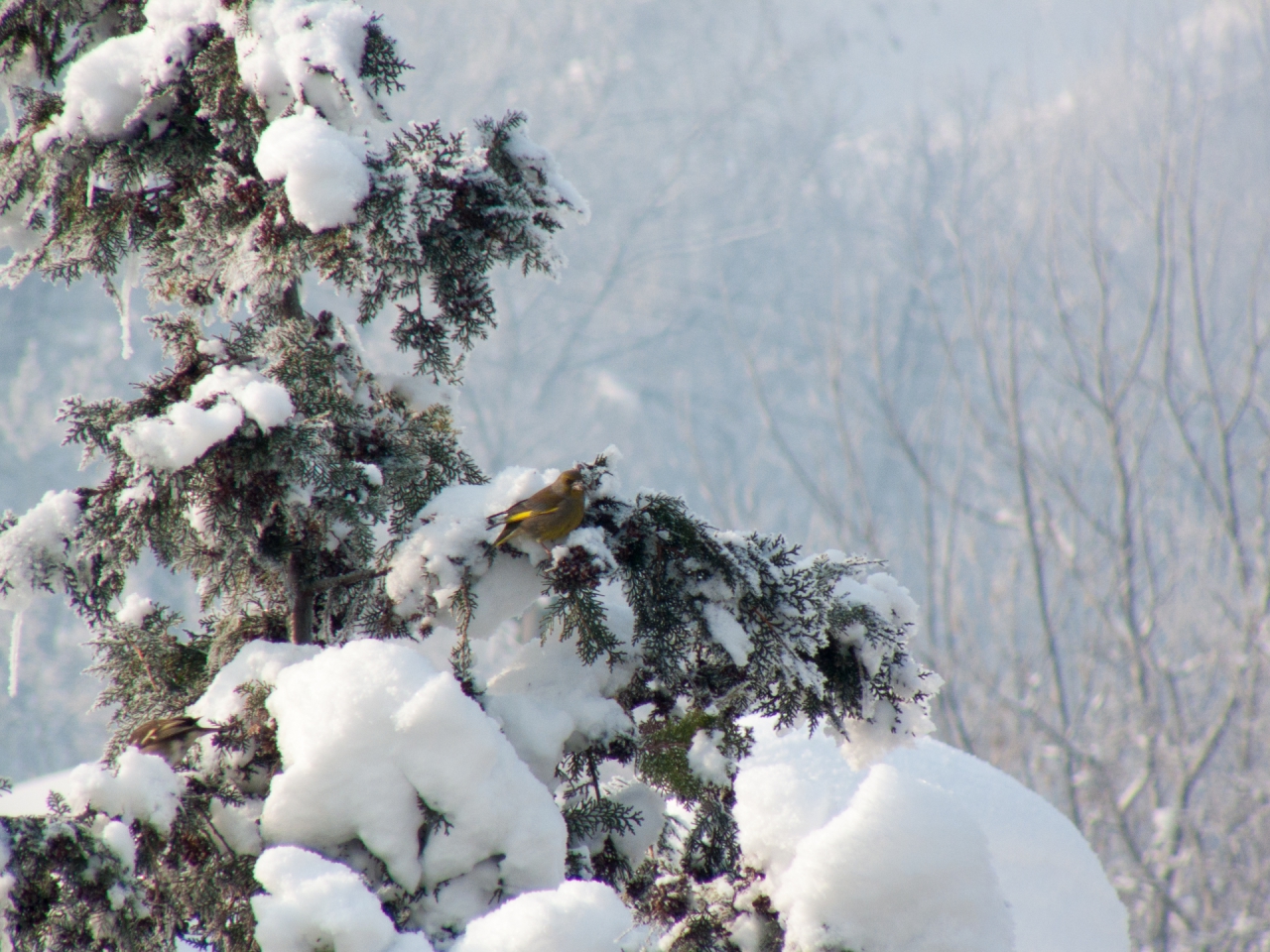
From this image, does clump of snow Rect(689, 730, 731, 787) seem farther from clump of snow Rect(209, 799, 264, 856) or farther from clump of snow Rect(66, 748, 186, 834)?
clump of snow Rect(66, 748, 186, 834)

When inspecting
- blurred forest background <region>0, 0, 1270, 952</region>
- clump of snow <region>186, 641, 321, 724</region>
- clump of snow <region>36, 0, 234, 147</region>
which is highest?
blurred forest background <region>0, 0, 1270, 952</region>

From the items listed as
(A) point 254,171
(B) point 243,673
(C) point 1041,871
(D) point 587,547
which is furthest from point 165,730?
(C) point 1041,871

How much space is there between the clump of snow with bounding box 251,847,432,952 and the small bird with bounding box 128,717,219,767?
1.24 ft

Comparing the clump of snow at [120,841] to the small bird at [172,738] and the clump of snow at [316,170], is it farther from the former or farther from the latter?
the clump of snow at [316,170]

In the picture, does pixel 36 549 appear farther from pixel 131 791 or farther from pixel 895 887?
pixel 895 887

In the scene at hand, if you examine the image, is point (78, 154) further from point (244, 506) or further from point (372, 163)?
point (244, 506)

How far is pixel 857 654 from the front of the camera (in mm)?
1492

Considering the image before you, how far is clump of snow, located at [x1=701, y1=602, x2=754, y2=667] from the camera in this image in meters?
1.38

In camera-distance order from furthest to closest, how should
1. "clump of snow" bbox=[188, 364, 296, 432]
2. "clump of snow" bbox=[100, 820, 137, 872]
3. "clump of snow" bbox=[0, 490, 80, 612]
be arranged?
1. "clump of snow" bbox=[0, 490, 80, 612]
2. "clump of snow" bbox=[188, 364, 296, 432]
3. "clump of snow" bbox=[100, 820, 137, 872]

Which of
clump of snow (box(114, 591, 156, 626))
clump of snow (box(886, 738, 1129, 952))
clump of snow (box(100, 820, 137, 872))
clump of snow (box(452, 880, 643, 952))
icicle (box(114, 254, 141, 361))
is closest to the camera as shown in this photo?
clump of snow (box(452, 880, 643, 952))

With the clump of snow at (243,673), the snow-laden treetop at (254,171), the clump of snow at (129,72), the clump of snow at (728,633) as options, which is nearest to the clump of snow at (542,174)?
the snow-laden treetop at (254,171)

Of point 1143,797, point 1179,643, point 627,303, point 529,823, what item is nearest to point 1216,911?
Result: point 1143,797

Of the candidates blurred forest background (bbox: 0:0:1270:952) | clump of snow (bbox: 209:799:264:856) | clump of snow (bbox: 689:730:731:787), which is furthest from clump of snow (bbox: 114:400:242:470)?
blurred forest background (bbox: 0:0:1270:952)

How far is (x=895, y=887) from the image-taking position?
1.48m
